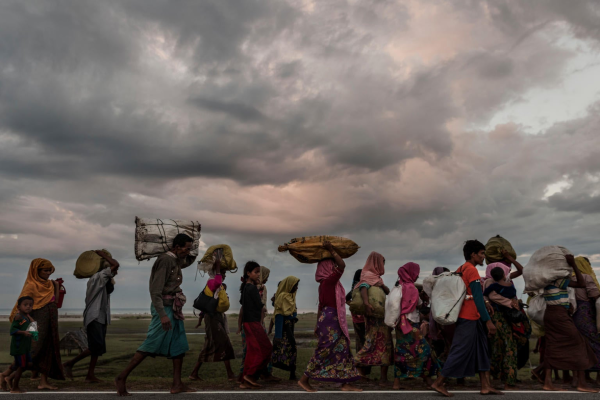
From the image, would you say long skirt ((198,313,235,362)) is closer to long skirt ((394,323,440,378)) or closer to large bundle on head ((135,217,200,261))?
large bundle on head ((135,217,200,261))

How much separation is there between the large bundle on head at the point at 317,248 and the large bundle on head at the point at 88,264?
11.6 feet

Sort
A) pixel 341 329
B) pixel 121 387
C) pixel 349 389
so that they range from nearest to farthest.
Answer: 1. pixel 121 387
2. pixel 349 389
3. pixel 341 329

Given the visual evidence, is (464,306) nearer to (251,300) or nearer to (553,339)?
(553,339)

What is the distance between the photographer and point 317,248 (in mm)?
6945

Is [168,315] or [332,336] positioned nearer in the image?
[168,315]

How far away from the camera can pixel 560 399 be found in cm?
608

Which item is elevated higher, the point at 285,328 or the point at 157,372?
the point at 285,328

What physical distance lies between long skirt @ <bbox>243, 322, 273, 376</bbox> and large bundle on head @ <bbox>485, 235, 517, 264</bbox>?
4111 millimetres

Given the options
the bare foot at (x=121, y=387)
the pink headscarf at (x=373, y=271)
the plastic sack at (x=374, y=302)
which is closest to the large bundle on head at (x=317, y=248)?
the pink headscarf at (x=373, y=271)

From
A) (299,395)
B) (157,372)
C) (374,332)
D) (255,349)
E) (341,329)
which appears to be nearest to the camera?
(299,395)

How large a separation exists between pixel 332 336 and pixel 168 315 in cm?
236

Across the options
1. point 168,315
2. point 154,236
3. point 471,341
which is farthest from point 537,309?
point 154,236

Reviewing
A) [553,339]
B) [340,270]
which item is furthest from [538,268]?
[340,270]

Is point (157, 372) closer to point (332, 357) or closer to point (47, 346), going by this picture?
point (47, 346)
